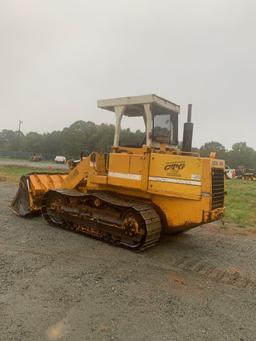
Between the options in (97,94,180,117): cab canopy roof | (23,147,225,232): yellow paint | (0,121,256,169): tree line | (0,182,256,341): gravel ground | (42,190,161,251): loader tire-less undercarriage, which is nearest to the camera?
(0,182,256,341): gravel ground

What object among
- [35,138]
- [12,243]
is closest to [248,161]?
[35,138]

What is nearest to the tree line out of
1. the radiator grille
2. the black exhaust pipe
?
the black exhaust pipe

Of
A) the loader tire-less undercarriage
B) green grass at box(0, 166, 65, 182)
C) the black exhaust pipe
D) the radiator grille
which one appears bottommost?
green grass at box(0, 166, 65, 182)

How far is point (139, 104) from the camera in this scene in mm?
6410

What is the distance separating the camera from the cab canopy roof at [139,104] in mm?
6234

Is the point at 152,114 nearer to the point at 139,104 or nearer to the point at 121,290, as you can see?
the point at 139,104

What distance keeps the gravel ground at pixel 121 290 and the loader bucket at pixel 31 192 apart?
1.35 metres

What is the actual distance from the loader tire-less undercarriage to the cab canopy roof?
1.86 meters

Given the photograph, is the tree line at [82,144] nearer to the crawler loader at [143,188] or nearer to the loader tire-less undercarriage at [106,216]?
the loader tire-less undercarriage at [106,216]

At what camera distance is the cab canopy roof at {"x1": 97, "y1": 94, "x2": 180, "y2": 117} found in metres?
6.23

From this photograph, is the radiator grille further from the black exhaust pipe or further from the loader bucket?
the loader bucket

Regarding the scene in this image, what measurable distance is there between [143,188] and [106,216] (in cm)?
99

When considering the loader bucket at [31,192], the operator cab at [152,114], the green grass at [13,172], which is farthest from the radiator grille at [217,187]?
the green grass at [13,172]

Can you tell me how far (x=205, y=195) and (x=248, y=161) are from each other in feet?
167
